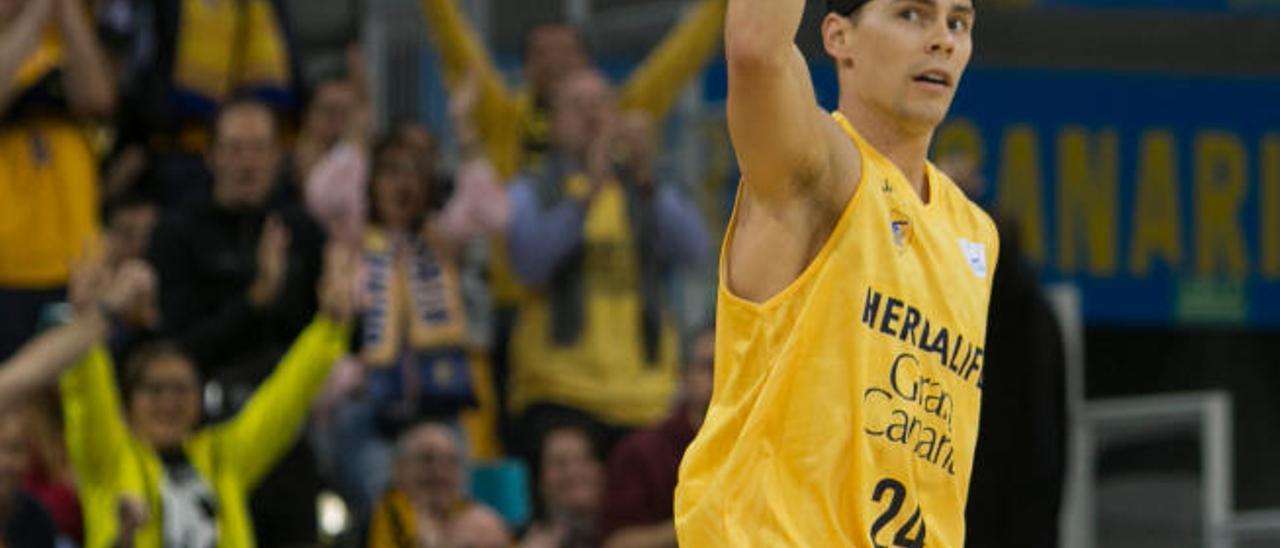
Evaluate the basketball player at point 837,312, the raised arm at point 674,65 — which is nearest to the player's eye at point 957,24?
the basketball player at point 837,312

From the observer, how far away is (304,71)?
Result: 1302 centimetres

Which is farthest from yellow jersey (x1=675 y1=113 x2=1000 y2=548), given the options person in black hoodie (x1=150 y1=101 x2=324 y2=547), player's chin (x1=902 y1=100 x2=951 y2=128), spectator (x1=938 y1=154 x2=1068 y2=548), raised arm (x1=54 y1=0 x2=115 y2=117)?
raised arm (x1=54 y1=0 x2=115 y2=117)

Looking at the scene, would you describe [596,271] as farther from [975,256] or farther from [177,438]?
[975,256]

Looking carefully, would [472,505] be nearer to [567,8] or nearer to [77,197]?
[77,197]

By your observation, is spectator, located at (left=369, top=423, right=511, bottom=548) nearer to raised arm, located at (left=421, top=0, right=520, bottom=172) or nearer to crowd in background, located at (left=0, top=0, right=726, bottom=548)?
crowd in background, located at (left=0, top=0, right=726, bottom=548)

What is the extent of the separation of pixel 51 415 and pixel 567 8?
16.2 feet

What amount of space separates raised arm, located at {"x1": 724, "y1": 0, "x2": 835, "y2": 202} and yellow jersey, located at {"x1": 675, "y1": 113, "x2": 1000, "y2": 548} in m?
0.21

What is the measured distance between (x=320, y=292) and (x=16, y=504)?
5.40 feet

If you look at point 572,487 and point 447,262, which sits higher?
point 447,262

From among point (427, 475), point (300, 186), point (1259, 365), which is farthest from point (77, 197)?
point (1259, 365)

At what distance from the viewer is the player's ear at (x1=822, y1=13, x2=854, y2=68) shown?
256 inches

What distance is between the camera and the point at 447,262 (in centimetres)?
1166

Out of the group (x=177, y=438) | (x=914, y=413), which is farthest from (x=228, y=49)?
(x=914, y=413)

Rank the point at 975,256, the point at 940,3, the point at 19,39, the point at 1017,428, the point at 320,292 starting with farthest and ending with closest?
the point at 19,39
the point at 320,292
the point at 1017,428
the point at 975,256
the point at 940,3
